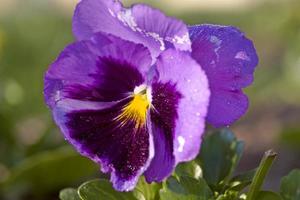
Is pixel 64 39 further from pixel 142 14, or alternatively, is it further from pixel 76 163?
pixel 142 14

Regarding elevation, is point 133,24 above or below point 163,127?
above

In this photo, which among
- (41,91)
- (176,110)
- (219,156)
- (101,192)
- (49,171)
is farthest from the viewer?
(41,91)

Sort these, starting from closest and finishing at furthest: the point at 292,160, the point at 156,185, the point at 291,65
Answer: the point at 156,185
the point at 292,160
the point at 291,65

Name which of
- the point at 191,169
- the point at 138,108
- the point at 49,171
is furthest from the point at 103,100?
the point at 49,171

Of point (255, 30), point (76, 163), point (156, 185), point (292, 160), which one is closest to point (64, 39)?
point (255, 30)

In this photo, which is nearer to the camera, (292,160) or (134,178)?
(134,178)

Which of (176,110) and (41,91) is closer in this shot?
(176,110)

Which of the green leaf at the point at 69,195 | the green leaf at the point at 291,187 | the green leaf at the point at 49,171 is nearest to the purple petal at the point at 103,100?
the green leaf at the point at 69,195

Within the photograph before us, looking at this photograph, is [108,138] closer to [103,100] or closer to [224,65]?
[103,100]
